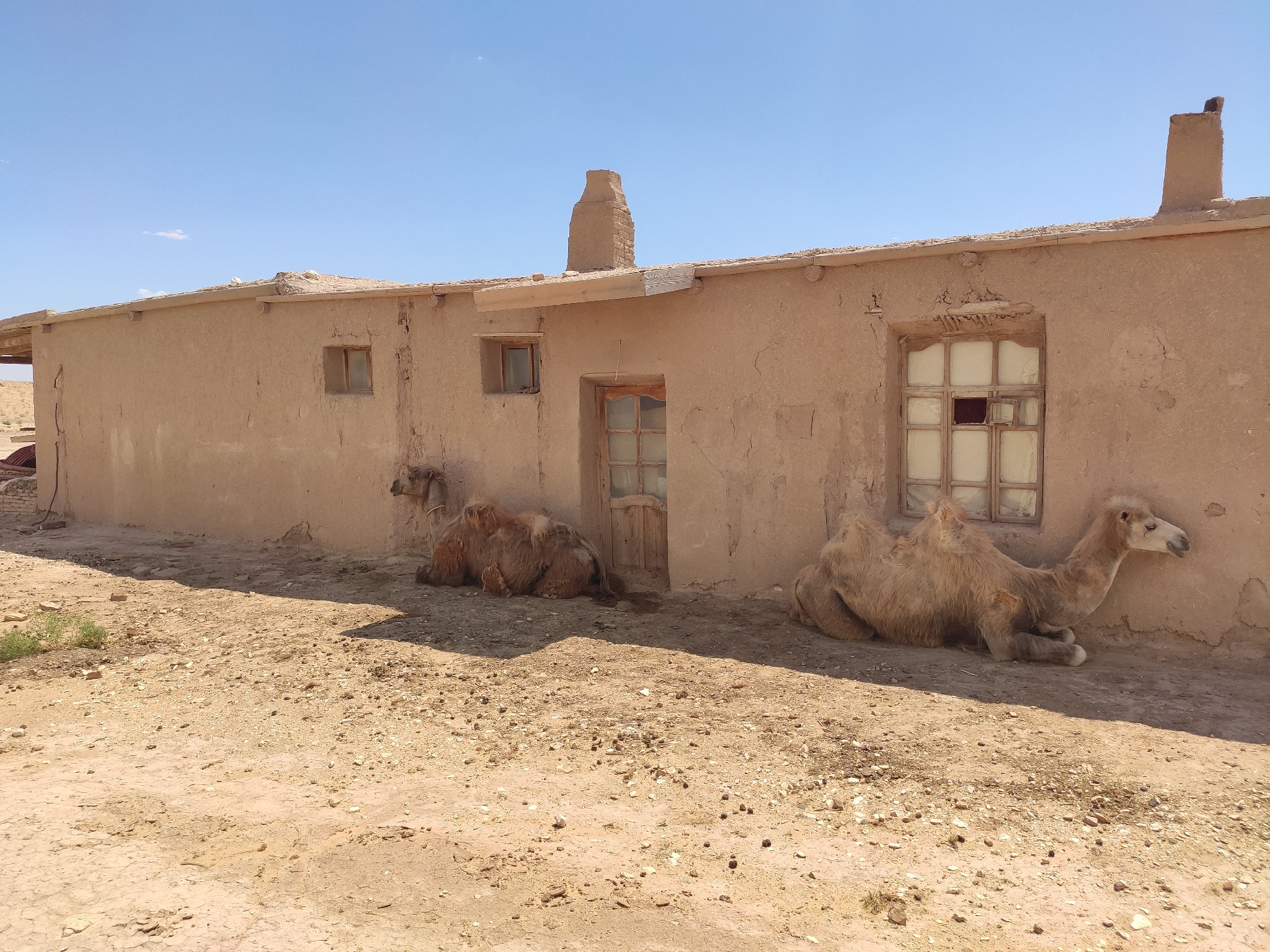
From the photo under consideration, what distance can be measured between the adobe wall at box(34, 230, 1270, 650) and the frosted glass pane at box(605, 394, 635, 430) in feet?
1.02

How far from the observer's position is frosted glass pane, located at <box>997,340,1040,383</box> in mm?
6086

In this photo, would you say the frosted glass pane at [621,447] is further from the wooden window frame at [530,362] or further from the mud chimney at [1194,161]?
the mud chimney at [1194,161]

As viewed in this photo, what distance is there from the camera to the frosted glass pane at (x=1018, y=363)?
609 cm

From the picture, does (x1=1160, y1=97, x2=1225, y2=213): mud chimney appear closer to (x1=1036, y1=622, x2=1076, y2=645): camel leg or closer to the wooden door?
(x1=1036, y1=622, x2=1076, y2=645): camel leg

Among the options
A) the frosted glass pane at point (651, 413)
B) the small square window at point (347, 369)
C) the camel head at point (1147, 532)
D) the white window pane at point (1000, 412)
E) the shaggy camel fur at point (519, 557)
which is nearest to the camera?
→ the camel head at point (1147, 532)

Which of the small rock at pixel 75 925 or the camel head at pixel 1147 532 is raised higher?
the camel head at pixel 1147 532

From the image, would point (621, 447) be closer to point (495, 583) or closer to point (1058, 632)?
point (495, 583)

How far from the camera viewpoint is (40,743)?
14.7 feet

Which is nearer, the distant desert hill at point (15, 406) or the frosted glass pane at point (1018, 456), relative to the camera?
the frosted glass pane at point (1018, 456)

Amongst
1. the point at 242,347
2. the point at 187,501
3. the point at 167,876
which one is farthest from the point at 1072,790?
the point at 187,501

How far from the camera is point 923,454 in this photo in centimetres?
655

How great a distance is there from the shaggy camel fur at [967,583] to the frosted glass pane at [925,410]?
0.87 m

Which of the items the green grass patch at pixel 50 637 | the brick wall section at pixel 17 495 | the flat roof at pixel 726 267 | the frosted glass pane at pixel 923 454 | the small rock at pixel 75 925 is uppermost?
the flat roof at pixel 726 267

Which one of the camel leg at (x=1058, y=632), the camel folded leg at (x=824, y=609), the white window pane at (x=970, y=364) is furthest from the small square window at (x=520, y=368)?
the camel leg at (x=1058, y=632)
